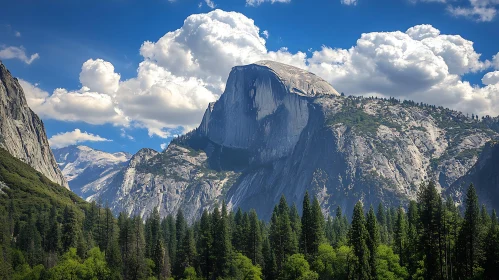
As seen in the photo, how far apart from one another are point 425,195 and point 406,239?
101 ft

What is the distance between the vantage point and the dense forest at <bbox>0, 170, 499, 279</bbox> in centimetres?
8344

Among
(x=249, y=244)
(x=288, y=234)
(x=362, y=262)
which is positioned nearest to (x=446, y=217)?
(x=362, y=262)

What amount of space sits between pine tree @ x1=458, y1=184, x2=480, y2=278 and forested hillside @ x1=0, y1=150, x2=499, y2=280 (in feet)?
0.58

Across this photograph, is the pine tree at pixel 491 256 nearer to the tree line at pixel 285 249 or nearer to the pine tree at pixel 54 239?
the tree line at pixel 285 249

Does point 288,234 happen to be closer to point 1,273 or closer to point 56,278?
point 56,278

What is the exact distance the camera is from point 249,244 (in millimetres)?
125812

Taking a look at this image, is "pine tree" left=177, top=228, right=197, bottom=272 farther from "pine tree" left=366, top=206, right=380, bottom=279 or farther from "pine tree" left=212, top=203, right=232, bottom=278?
"pine tree" left=366, top=206, right=380, bottom=279

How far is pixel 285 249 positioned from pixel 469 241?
44.1 m

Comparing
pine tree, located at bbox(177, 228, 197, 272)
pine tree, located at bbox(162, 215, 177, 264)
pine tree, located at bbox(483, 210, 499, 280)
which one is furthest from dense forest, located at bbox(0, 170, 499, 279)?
pine tree, located at bbox(162, 215, 177, 264)

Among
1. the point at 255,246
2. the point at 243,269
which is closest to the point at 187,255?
the point at 255,246

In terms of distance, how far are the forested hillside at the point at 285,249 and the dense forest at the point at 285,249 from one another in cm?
20

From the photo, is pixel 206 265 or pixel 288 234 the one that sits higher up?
pixel 288 234

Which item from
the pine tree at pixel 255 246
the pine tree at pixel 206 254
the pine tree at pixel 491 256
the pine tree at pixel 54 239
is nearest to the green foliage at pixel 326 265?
the pine tree at pixel 255 246

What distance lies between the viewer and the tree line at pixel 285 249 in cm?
8344
